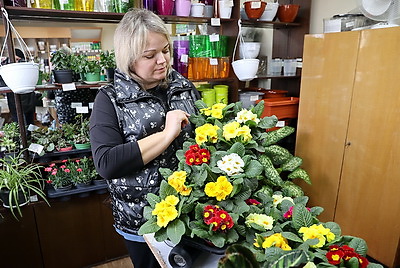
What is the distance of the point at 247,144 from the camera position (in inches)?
40.8

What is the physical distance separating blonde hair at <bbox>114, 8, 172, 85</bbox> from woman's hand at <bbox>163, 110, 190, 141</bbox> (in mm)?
244

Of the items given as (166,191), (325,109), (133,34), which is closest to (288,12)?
(325,109)

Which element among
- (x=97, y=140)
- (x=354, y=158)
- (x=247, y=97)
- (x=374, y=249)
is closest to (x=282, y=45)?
(x=247, y=97)

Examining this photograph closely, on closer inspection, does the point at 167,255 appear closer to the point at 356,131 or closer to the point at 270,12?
the point at 356,131

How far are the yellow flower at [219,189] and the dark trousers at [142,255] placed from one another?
1.69 feet

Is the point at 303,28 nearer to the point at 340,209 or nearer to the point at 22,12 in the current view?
the point at 340,209

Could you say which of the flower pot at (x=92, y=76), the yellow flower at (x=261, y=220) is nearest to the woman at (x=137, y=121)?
the yellow flower at (x=261, y=220)

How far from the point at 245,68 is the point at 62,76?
1261 millimetres

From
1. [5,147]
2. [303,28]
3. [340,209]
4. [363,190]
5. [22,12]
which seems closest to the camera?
[22,12]

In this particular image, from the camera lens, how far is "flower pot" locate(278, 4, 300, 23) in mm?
2516

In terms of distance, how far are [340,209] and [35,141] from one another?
2.31 metres

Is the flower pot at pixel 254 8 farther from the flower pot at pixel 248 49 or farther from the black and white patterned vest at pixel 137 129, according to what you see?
the black and white patterned vest at pixel 137 129

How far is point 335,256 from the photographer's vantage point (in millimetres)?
644

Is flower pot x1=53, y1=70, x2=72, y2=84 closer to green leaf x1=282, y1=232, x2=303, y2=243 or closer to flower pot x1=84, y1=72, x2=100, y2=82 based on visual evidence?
flower pot x1=84, y1=72, x2=100, y2=82
